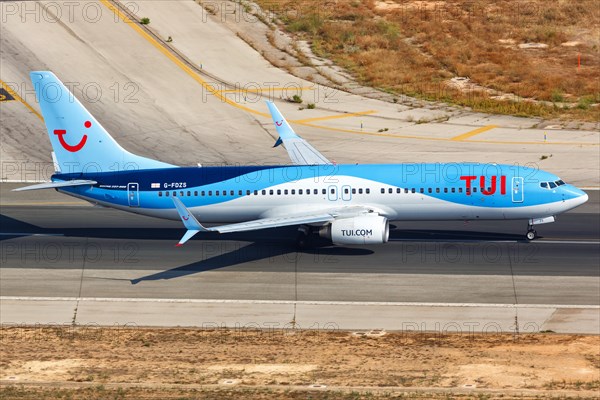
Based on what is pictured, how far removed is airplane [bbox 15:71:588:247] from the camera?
52.2 m

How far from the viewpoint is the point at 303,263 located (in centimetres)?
5125

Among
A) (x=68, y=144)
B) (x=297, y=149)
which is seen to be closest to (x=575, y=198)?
(x=297, y=149)

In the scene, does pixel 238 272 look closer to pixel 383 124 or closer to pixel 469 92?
pixel 383 124

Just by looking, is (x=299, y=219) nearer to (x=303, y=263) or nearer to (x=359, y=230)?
(x=303, y=263)

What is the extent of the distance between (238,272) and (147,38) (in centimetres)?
4788

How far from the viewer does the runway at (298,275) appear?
45.2 metres

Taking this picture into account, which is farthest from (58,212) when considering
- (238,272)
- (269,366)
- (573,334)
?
(573,334)

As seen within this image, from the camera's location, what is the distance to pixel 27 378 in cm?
3809

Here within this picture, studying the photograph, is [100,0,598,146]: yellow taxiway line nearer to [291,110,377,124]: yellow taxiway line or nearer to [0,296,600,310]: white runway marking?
[291,110,377,124]: yellow taxiway line

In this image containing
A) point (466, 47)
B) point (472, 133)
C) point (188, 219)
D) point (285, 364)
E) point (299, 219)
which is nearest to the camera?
point (285, 364)

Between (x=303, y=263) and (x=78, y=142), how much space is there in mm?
12718

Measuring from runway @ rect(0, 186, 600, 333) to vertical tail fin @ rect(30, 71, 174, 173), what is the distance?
→ 403cm

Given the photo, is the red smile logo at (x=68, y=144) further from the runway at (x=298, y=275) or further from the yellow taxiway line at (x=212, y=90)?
the yellow taxiway line at (x=212, y=90)

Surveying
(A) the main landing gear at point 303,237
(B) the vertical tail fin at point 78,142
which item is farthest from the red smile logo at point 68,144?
(A) the main landing gear at point 303,237
